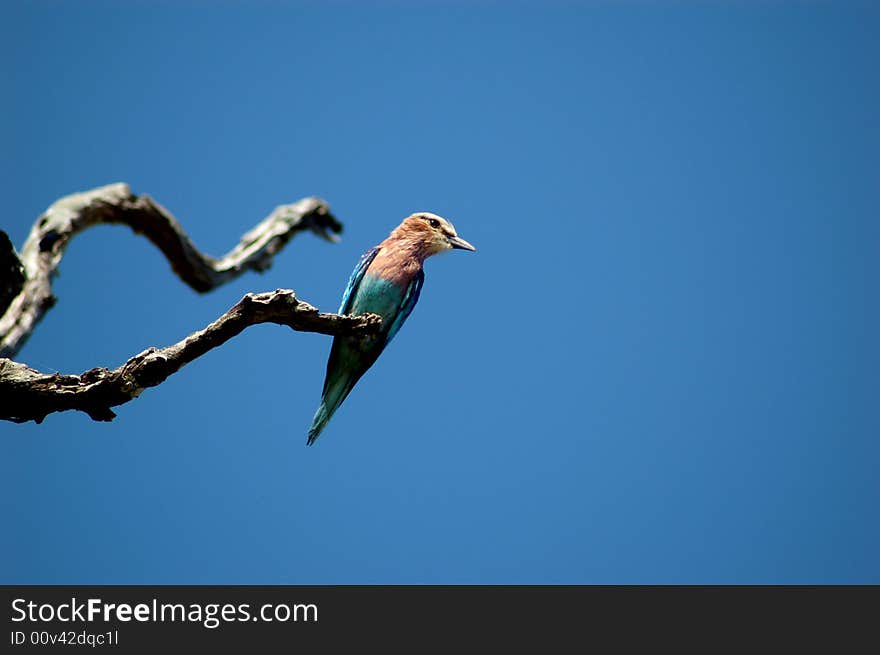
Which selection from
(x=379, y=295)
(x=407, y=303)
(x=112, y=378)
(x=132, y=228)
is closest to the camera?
(x=112, y=378)

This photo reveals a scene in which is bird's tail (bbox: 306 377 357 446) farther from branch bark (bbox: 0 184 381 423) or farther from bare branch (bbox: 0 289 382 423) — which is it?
bare branch (bbox: 0 289 382 423)

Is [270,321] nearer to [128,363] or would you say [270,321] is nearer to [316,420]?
[128,363]

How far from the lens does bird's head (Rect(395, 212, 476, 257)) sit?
16.4ft

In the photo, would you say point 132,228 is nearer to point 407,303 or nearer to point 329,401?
point 329,401

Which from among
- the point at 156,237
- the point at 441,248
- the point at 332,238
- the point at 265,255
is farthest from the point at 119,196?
the point at 441,248

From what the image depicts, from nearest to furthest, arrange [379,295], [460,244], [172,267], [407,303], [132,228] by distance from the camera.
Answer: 1. [379,295]
2. [407,303]
3. [460,244]
4. [132,228]
5. [172,267]

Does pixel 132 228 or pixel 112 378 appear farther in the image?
pixel 132 228

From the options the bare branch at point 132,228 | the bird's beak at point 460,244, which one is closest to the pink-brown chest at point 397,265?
the bird's beak at point 460,244

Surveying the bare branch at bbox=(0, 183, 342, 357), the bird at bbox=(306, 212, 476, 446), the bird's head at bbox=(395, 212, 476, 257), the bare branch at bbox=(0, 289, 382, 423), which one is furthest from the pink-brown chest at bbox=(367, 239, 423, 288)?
the bare branch at bbox=(0, 183, 342, 357)

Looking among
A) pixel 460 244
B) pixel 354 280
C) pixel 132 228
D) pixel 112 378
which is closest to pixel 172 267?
pixel 132 228

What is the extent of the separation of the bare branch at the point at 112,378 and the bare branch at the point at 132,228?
3.92 ft

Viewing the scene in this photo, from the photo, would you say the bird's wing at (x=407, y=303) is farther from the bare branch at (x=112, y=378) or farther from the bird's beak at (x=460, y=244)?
the bare branch at (x=112, y=378)

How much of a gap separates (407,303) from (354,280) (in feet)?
1.27

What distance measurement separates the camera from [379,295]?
188 inches
